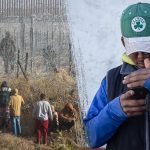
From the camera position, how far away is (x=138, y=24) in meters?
0.90

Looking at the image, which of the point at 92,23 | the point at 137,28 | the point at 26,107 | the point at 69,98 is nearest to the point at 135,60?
the point at 137,28

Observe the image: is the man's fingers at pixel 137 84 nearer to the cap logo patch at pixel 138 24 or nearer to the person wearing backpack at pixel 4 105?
the cap logo patch at pixel 138 24

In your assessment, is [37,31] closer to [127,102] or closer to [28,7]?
[28,7]

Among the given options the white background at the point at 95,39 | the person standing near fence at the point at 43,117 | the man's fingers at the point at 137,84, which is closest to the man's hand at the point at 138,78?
the man's fingers at the point at 137,84

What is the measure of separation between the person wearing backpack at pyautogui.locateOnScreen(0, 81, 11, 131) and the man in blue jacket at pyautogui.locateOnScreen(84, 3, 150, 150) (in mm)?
4315

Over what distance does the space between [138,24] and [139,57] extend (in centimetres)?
7

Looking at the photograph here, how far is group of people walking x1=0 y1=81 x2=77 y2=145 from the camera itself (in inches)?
194

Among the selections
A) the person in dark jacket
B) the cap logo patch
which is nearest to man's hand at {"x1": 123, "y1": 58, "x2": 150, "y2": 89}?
the cap logo patch

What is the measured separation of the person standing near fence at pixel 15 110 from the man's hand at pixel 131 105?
4.34 meters

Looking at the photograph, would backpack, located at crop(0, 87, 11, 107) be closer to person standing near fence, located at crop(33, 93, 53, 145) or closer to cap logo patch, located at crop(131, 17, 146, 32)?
person standing near fence, located at crop(33, 93, 53, 145)

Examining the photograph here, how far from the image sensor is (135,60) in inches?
36.5

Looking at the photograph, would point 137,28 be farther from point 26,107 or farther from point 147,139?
point 26,107

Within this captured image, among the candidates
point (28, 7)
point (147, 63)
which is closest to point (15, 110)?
point (28, 7)

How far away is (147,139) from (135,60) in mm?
170
